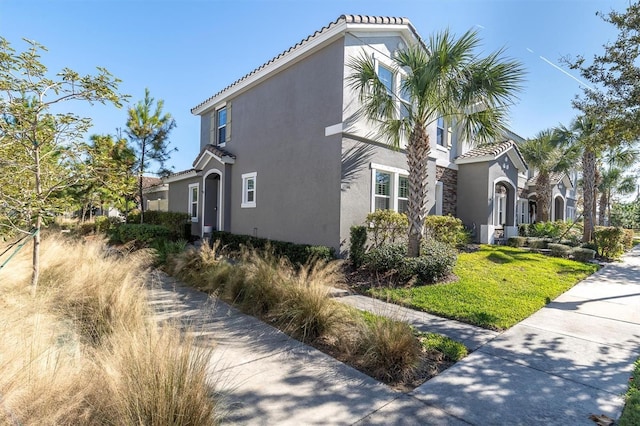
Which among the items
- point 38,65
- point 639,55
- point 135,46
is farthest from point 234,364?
point 639,55

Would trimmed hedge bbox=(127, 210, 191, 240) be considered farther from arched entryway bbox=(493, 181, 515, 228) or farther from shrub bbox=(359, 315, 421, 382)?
arched entryway bbox=(493, 181, 515, 228)

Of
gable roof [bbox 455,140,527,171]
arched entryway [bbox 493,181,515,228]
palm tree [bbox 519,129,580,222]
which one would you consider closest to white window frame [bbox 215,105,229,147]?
gable roof [bbox 455,140,527,171]

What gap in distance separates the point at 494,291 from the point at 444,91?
227 inches

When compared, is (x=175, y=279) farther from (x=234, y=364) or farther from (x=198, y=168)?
(x=198, y=168)

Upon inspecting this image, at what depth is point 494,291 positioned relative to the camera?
793 centimetres

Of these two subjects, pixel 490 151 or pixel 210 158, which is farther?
pixel 490 151

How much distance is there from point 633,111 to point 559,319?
5.91 meters

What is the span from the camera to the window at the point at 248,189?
550 inches

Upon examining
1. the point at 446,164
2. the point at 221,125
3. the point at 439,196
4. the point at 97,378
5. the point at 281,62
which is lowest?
the point at 97,378

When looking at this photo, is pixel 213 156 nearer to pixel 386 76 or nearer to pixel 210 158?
pixel 210 158

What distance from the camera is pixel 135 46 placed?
9.72 m

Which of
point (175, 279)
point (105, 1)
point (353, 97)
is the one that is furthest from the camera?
point (353, 97)

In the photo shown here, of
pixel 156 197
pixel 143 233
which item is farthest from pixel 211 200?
pixel 156 197

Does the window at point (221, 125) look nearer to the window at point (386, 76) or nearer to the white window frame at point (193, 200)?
the white window frame at point (193, 200)
